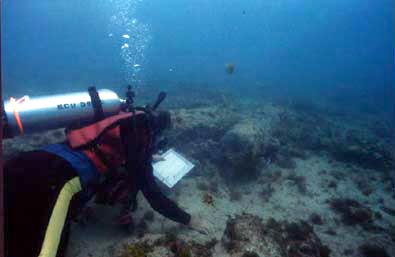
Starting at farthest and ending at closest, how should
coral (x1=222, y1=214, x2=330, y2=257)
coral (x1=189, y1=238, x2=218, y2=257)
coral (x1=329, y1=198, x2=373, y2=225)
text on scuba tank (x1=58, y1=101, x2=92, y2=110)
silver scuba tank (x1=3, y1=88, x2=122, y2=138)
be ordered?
1. coral (x1=329, y1=198, x2=373, y2=225)
2. coral (x1=222, y1=214, x2=330, y2=257)
3. coral (x1=189, y1=238, x2=218, y2=257)
4. text on scuba tank (x1=58, y1=101, x2=92, y2=110)
5. silver scuba tank (x1=3, y1=88, x2=122, y2=138)

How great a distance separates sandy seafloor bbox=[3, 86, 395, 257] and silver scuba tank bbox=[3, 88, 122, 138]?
225cm

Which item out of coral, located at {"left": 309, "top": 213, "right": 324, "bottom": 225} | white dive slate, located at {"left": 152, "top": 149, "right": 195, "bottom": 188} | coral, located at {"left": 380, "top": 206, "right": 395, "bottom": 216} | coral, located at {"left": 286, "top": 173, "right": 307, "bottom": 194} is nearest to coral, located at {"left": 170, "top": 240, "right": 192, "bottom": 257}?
white dive slate, located at {"left": 152, "top": 149, "right": 195, "bottom": 188}

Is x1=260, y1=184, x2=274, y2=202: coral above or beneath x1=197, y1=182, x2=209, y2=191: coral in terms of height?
beneath

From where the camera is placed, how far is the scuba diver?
3523 millimetres

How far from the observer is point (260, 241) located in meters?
5.99

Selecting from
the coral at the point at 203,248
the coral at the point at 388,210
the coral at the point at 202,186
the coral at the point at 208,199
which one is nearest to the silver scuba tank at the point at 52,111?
the coral at the point at 203,248

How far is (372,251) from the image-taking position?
6840 mm

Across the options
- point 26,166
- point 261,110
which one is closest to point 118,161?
point 26,166

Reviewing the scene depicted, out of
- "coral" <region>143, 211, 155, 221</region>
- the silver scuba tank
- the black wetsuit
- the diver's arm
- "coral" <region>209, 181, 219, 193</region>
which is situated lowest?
"coral" <region>209, 181, 219, 193</region>

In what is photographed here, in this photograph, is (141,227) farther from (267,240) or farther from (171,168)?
(267,240)

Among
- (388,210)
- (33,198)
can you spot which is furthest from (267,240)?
(388,210)

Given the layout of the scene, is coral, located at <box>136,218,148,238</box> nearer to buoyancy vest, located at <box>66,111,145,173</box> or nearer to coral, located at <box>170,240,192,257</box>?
coral, located at <box>170,240,192,257</box>

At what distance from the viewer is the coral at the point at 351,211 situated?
820 cm

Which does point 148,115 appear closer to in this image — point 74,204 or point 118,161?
point 118,161
